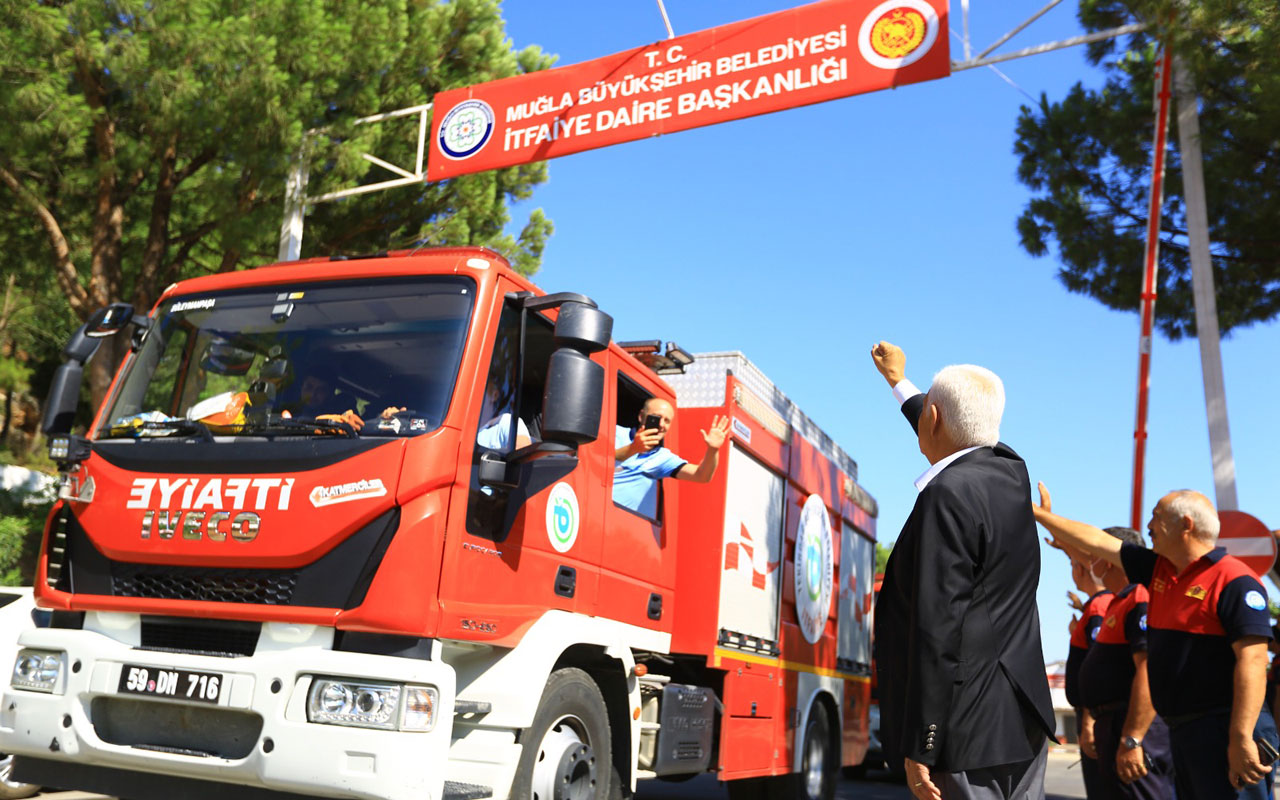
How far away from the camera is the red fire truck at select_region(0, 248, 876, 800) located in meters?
3.99

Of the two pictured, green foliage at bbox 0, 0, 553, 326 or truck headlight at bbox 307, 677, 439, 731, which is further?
green foliage at bbox 0, 0, 553, 326

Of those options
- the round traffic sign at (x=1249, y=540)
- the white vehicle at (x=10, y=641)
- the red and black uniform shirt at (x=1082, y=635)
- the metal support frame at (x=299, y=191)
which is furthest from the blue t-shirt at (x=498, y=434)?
the metal support frame at (x=299, y=191)

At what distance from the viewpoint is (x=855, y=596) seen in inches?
387

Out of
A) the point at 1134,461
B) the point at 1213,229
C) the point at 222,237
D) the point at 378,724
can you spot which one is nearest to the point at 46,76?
the point at 222,237

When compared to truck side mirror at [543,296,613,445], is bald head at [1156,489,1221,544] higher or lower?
lower

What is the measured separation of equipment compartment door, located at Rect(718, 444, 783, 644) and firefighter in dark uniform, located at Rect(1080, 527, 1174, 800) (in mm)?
1929

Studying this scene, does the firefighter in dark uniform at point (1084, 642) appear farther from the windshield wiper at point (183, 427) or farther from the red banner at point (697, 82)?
the windshield wiper at point (183, 427)

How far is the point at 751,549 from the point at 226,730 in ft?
12.2

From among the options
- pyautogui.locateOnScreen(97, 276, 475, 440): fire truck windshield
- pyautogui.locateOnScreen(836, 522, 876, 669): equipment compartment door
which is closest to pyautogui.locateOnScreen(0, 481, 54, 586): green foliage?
pyautogui.locateOnScreen(97, 276, 475, 440): fire truck windshield

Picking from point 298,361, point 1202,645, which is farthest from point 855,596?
point 298,361

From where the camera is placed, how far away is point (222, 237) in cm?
1257

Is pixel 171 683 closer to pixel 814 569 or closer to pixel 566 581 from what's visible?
pixel 566 581

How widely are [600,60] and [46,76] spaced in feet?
17.6

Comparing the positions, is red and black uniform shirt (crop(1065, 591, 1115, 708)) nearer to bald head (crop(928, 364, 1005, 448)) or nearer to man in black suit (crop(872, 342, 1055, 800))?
man in black suit (crop(872, 342, 1055, 800))
